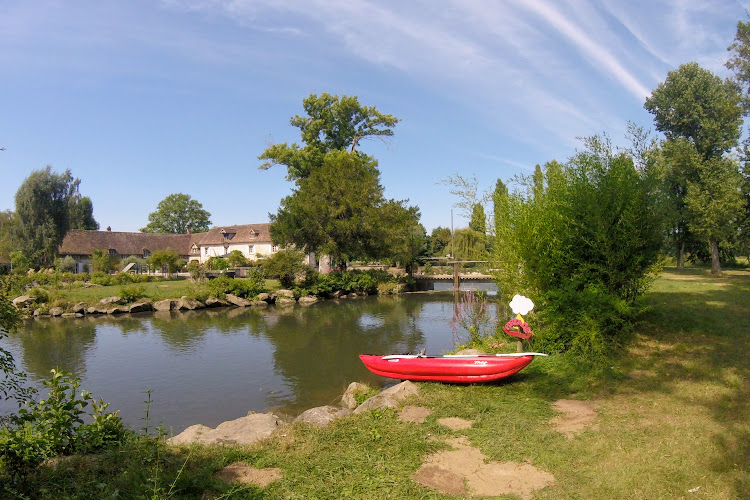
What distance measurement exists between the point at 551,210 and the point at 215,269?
132 feet

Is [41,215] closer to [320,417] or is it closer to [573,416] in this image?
[320,417]

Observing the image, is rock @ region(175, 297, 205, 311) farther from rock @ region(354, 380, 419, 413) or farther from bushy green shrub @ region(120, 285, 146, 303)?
rock @ region(354, 380, 419, 413)

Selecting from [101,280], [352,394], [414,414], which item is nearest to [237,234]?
[101,280]

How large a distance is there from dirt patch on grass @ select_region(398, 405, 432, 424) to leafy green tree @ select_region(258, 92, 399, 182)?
120 feet

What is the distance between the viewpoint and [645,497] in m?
4.17

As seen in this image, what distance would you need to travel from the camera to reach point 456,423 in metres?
6.37

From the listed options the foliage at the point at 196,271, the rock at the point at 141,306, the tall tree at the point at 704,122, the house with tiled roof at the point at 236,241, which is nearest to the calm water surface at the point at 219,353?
the rock at the point at 141,306

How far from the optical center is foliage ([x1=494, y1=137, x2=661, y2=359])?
903 centimetres

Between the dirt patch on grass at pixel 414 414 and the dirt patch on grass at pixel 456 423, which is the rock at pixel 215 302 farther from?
the dirt patch on grass at pixel 456 423

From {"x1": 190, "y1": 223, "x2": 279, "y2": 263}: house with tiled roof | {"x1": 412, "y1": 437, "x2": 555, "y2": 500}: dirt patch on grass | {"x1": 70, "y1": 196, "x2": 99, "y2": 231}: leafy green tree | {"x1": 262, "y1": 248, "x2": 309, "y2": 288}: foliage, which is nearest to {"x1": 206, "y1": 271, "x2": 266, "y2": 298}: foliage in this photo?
{"x1": 262, "y1": 248, "x2": 309, "y2": 288}: foliage

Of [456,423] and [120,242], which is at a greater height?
[120,242]

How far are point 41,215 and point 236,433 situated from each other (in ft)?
173

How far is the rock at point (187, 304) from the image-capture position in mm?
27484

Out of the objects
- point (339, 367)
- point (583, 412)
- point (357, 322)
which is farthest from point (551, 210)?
point (357, 322)
